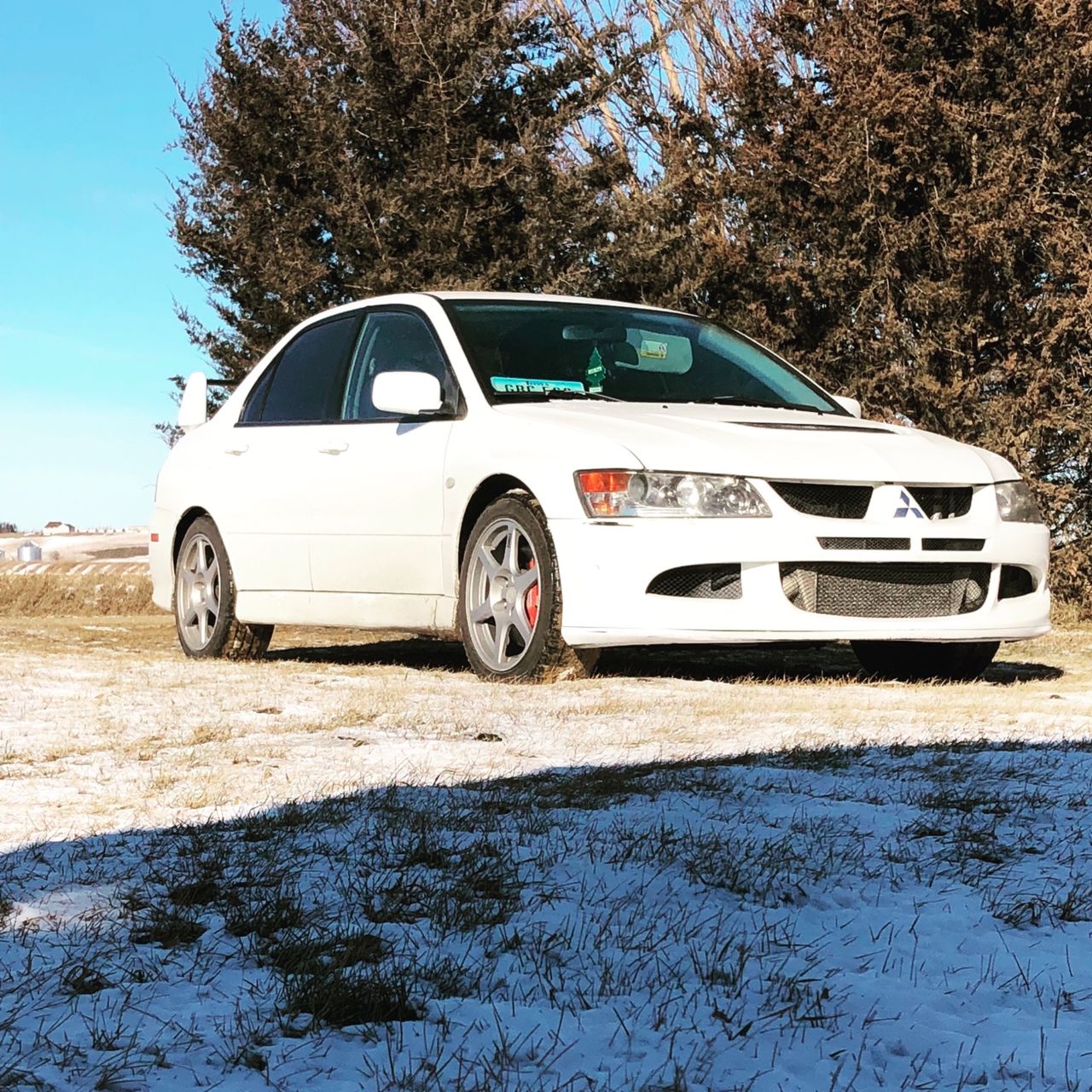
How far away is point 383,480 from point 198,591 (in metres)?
1.84

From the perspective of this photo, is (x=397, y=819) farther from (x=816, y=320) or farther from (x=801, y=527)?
(x=816, y=320)

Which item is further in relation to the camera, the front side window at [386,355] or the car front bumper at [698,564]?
the front side window at [386,355]

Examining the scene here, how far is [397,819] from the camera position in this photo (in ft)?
11.8

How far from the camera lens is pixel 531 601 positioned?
6.48 metres

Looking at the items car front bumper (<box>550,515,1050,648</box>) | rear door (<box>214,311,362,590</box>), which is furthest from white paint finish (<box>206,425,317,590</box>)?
car front bumper (<box>550,515,1050,648</box>)

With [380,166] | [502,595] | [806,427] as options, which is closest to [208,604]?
[502,595]

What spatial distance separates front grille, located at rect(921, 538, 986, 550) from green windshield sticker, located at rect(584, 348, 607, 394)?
→ 1567 mm

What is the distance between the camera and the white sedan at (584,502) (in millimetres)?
6148

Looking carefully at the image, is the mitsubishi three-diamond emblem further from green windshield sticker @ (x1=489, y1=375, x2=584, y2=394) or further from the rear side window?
the rear side window

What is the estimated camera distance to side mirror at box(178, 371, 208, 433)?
891 cm

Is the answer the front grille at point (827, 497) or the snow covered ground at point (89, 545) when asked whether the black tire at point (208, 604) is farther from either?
the snow covered ground at point (89, 545)

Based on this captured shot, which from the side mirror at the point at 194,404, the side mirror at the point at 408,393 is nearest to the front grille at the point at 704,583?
the side mirror at the point at 408,393

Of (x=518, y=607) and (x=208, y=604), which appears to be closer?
(x=518, y=607)

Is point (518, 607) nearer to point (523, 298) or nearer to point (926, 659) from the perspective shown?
Result: point (523, 298)
